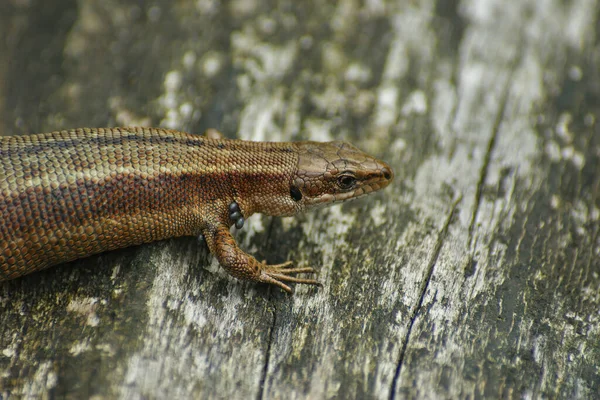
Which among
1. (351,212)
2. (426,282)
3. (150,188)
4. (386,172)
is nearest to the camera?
(426,282)

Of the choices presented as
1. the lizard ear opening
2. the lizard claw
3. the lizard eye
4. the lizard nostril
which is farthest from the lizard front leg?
the lizard nostril

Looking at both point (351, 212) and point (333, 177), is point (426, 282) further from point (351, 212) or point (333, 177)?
point (333, 177)

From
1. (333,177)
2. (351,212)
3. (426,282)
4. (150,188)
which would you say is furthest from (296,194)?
(426,282)

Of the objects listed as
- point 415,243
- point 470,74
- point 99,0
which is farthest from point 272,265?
point 99,0

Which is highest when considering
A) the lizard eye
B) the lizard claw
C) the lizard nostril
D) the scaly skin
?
the lizard nostril

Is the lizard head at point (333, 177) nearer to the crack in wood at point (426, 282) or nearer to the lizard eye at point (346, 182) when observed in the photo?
the lizard eye at point (346, 182)

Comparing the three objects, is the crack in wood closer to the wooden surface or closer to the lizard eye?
the wooden surface
